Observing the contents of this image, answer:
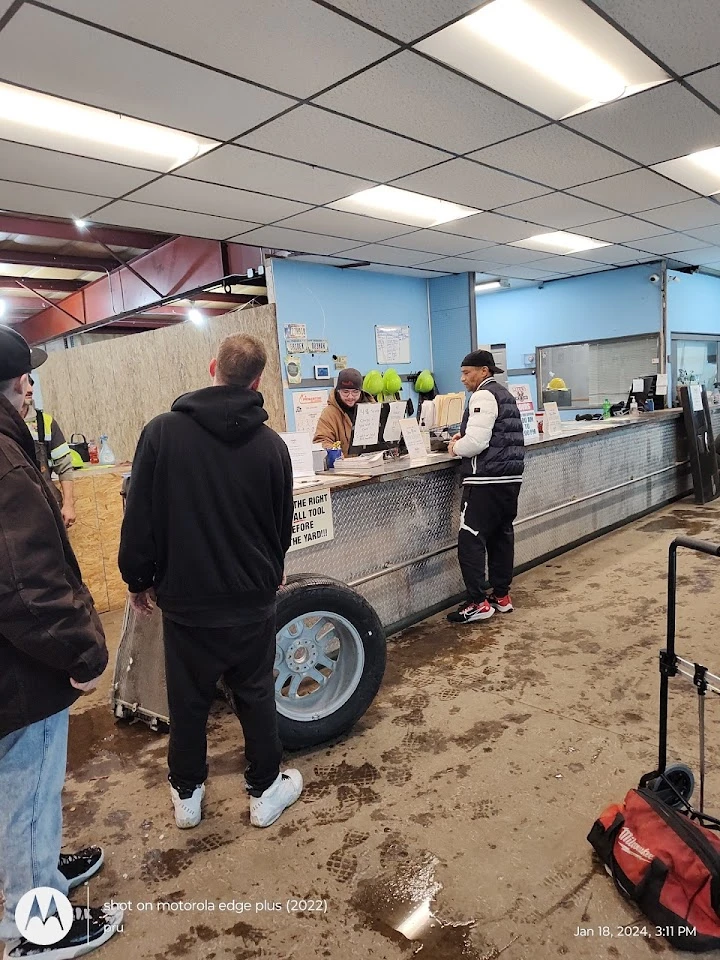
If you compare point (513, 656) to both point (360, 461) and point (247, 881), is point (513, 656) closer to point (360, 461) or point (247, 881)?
Answer: point (360, 461)

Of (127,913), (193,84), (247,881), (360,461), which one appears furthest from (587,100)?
(127,913)

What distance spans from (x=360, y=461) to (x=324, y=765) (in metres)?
1.64

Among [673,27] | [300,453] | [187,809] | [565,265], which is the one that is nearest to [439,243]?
[565,265]

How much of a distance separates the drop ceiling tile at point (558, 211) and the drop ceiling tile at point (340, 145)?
142 centimetres

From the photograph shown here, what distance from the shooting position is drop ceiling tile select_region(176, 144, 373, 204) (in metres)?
3.68

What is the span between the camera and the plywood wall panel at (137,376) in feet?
21.0

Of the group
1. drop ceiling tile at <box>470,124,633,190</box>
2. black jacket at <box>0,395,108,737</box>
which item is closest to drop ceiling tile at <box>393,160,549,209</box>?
drop ceiling tile at <box>470,124,633,190</box>

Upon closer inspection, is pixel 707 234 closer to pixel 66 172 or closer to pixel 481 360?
pixel 481 360

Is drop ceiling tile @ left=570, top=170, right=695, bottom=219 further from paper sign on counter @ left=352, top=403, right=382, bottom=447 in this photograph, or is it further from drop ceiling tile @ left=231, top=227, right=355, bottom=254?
paper sign on counter @ left=352, top=403, right=382, bottom=447

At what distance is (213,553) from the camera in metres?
1.95

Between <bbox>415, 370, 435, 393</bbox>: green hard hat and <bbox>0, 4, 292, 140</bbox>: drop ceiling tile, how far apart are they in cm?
469

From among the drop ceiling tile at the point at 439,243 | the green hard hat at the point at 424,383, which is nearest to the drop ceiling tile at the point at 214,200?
the drop ceiling tile at the point at 439,243

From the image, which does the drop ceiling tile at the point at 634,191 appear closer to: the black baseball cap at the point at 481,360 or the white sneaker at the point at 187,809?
the black baseball cap at the point at 481,360

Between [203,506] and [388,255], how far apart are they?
5.26 meters
